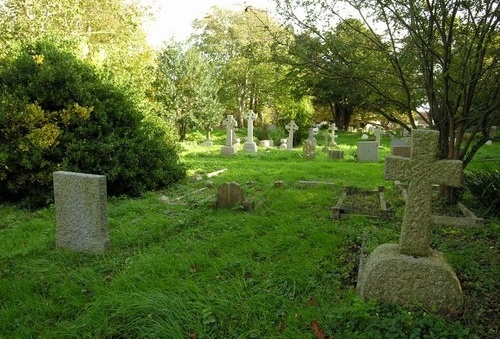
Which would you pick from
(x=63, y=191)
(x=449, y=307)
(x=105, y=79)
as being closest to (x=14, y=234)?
(x=63, y=191)

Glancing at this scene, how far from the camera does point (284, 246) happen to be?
4.67m

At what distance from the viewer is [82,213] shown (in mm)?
4879

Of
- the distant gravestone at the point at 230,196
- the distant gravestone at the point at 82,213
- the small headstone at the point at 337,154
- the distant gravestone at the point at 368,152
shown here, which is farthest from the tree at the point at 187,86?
the distant gravestone at the point at 82,213

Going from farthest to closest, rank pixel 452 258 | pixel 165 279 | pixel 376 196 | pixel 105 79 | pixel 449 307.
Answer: pixel 105 79, pixel 376 196, pixel 452 258, pixel 165 279, pixel 449 307

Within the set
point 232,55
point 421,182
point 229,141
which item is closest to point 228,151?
point 229,141

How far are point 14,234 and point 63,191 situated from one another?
4.70ft

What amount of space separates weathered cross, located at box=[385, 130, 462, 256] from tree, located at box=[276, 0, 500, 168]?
2806 mm

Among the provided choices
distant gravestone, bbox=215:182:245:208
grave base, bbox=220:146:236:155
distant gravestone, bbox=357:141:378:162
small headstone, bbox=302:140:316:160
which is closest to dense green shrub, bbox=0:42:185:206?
distant gravestone, bbox=215:182:245:208

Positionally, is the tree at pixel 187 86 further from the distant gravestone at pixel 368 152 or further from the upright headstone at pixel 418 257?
the upright headstone at pixel 418 257

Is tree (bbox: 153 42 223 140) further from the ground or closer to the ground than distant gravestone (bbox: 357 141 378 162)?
further from the ground

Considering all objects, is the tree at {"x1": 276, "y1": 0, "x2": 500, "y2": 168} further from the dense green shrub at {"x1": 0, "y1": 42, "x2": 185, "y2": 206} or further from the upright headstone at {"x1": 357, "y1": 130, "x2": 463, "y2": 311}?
the dense green shrub at {"x1": 0, "y1": 42, "x2": 185, "y2": 206}

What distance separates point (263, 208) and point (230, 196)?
2.18 ft

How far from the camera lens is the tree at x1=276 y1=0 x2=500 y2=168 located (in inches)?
225

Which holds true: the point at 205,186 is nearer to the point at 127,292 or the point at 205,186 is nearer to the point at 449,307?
the point at 127,292
